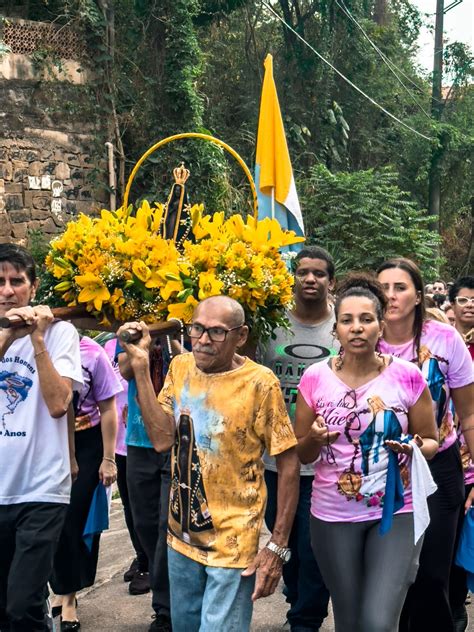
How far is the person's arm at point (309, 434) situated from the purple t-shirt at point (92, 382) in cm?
152

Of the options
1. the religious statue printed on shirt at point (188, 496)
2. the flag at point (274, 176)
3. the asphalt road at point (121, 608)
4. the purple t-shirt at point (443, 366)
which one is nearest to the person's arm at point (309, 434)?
the religious statue printed on shirt at point (188, 496)

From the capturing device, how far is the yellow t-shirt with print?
3.67 metres

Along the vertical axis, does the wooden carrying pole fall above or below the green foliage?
above

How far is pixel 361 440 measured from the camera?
3914mm

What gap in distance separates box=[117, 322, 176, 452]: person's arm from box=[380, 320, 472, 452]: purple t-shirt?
4.52 ft

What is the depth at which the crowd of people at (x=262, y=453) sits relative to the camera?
3.72m

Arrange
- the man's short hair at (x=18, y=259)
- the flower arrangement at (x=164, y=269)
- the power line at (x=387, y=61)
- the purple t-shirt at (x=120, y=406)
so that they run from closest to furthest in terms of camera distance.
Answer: the flower arrangement at (x=164, y=269), the man's short hair at (x=18, y=259), the purple t-shirt at (x=120, y=406), the power line at (x=387, y=61)

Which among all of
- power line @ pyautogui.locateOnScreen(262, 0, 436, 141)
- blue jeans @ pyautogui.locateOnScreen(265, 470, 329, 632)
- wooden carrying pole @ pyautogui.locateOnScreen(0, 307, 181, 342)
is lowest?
blue jeans @ pyautogui.locateOnScreen(265, 470, 329, 632)

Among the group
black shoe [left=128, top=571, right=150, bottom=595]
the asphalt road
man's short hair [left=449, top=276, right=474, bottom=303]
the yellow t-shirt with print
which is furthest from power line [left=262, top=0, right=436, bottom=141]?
the yellow t-shirt with print

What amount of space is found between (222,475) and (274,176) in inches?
166

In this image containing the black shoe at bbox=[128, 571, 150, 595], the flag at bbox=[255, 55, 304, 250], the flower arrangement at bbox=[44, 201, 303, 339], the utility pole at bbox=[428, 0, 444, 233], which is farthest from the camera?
the utility pole at bbox=[428, 0, 444, 233]

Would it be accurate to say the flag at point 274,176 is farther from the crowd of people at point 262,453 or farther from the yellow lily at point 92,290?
the yellow lily at point 92,290

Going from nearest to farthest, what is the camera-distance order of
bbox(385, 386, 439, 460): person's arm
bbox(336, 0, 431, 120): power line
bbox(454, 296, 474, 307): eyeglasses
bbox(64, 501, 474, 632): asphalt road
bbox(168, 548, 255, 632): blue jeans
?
bbox(168, 548, 255, 632): blue jeans → bbox(385, 386, 439, 460): person's arm → bbox(64, 501, 474, 632): asphalt road → bbox(454, 296, 474, 307): eyeglasses → bbox(336, 0, 431, 120): power line

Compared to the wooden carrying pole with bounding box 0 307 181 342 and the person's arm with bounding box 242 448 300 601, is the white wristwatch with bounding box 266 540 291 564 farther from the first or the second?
the wooden carrying pole with bounding box 0 307 181 342
